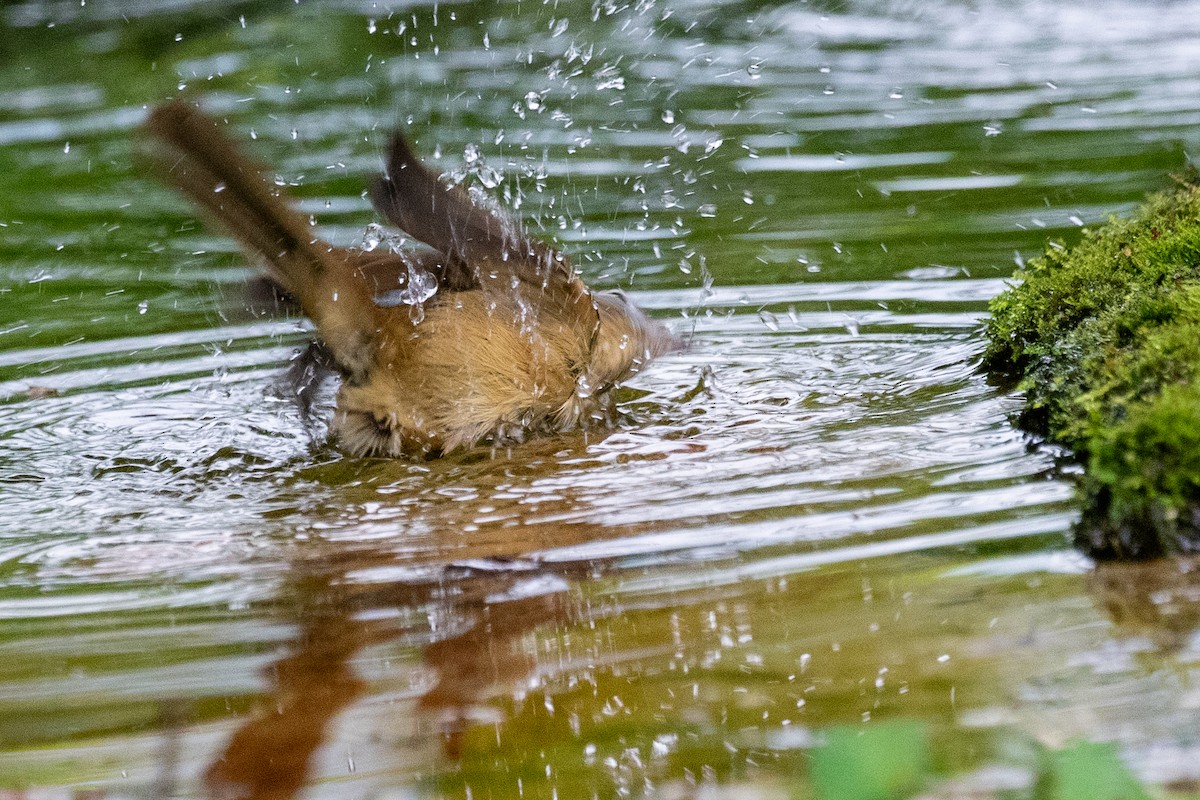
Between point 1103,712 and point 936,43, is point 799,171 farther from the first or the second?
point 1103,712

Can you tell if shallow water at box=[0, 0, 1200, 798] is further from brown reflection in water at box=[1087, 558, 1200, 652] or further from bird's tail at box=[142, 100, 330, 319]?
bird's tail at box=[142, 100, 330, 319]

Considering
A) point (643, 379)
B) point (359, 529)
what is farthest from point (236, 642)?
point (643, 379)

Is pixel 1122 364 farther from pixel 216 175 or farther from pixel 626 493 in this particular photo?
pixel 216 175

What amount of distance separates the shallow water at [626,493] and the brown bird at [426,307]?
0.15 meters

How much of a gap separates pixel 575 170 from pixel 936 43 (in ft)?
11.9

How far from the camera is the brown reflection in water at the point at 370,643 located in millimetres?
2404

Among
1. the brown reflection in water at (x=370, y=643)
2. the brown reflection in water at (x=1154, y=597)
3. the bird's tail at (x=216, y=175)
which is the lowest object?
the brown reflection in water at (x=1154, y=597)

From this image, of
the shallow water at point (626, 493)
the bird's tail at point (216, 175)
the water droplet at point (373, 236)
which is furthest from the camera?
the water droplet at point (373, 236)

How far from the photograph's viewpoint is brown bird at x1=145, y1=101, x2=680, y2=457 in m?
3.72

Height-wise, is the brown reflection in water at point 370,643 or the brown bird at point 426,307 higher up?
the brown bird at point 426,307

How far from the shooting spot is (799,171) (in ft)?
23.2

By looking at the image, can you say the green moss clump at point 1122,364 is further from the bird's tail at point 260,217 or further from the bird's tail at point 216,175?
the bird's tail at point 216,175

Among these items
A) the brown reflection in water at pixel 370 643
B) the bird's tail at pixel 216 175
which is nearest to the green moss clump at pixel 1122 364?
the brown reflection in water at pixel 370 643

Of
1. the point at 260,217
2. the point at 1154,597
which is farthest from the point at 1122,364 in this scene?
the point at 260,217
